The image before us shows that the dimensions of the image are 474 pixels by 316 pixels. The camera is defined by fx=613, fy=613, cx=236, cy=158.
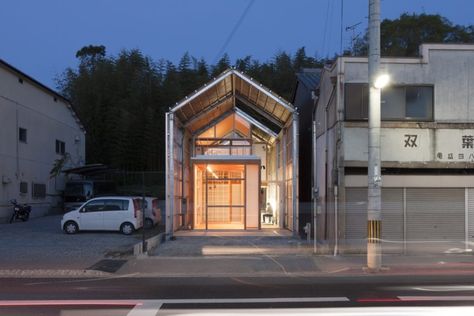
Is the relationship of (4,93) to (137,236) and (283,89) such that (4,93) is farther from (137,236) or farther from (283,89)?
(283,89)

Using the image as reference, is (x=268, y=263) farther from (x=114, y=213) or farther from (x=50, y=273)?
(x=114, y=213)

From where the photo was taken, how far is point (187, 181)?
94.7 feet

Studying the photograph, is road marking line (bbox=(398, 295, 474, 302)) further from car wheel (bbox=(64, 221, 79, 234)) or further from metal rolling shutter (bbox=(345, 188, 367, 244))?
car wheel (bbox=(64, 221, 79, 234))

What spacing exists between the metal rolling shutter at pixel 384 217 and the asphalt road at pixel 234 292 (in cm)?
440

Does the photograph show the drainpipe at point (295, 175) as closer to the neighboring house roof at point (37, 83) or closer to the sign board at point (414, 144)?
the sign board at point (414, 144)

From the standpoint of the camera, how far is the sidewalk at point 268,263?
601 inches

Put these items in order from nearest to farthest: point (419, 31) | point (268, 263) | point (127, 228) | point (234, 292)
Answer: point (234, 292) < point (268, 263) < point (127, 228) < point (419, 31)

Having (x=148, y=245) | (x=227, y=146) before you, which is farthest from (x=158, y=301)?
(x=227, y=146)

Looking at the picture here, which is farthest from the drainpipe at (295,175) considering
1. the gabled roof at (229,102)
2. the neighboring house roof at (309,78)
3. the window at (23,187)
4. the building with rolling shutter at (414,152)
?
the window at (23,187)

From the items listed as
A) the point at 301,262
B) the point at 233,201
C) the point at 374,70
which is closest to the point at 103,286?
the point at 301,262

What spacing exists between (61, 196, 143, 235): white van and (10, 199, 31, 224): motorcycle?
334 inches

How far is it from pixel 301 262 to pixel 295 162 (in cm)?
812

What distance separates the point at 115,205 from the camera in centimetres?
2547

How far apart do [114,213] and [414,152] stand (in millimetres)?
12594
